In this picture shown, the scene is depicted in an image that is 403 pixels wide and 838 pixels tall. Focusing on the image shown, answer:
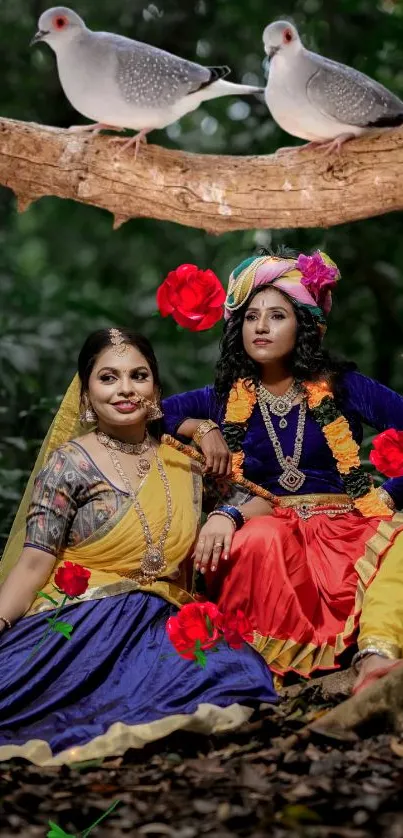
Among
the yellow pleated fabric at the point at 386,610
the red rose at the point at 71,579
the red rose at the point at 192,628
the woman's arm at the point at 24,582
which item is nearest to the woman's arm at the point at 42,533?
the woman's arm at the point at 24,582

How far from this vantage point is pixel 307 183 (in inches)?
179

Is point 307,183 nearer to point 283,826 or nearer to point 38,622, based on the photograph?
point 38,622

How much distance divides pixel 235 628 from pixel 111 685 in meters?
0.41

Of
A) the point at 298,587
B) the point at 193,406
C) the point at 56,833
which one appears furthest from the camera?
the point at 193,406

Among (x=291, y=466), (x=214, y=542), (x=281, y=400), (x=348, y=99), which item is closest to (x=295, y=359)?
(x=281, y=400)

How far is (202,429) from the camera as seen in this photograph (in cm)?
365

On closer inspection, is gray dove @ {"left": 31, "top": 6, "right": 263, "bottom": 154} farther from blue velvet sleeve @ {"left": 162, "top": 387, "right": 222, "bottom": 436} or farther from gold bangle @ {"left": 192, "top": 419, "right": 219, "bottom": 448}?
gold bangle @ {"left": 192, "top": 419, "right": 219, "bottom": 448}

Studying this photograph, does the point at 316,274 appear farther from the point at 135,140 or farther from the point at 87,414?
the point at 135,140

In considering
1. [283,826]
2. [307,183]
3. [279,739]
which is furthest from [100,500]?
[307,183]

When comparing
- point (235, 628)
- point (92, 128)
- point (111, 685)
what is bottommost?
point (111, 685)

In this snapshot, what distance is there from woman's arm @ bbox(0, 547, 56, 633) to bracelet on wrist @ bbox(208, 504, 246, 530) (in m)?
0.55

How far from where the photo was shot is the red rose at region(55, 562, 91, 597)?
319 centimetres

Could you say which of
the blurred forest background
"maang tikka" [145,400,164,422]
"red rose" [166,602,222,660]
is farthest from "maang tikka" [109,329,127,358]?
the blurred forest background

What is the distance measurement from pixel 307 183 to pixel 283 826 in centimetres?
292
